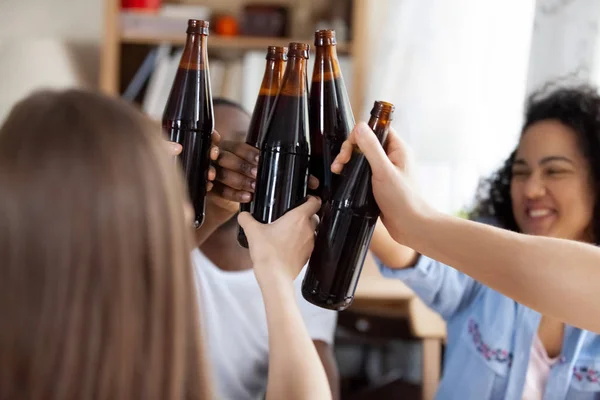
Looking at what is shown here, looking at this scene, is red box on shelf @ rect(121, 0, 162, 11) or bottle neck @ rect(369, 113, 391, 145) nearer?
bottle neck @ rect(369, 113, 391, 145)

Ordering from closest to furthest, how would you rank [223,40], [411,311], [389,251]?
[389,251] → [411,311] → [223,40]

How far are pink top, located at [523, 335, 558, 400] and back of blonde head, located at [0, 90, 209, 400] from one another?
0.73 m

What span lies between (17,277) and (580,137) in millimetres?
1014

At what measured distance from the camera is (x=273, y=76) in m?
0.73

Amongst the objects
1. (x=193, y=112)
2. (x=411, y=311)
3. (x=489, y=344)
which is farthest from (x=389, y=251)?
(x=411, y=311)

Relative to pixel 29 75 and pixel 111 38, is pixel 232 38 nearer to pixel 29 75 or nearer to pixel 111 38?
pixel 111 38

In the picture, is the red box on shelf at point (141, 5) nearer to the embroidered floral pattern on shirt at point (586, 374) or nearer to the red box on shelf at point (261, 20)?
the red box on shelf at point (261, 20)

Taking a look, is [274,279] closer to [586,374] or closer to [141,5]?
[586,374]

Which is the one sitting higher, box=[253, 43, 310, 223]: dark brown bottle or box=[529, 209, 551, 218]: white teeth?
box=[253, 43, 310, 223]: dark brown bottle

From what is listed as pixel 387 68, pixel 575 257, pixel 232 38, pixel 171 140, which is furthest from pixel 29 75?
pixel 575 257

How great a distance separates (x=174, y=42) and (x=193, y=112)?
1.52 m

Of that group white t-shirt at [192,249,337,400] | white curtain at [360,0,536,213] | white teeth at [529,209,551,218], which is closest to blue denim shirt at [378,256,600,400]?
white teeth at [529,209,551,218]

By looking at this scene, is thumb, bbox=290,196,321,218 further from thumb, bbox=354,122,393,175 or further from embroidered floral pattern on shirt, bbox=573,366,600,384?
embroidered floral pattern on shirt, bbox=573,366,600,384

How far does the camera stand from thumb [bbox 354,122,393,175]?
26.3 inches
